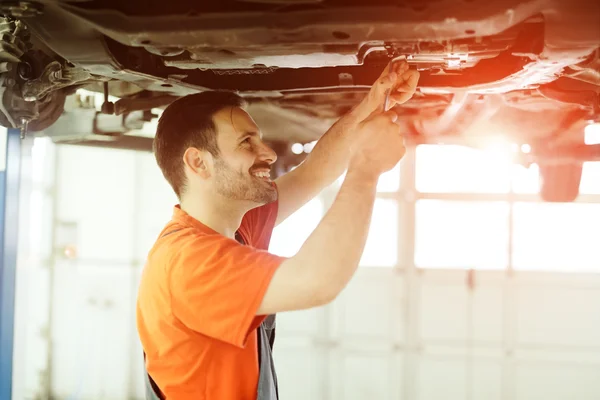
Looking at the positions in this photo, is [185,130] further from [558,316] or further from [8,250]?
[558,316]

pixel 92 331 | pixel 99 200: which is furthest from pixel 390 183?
pixel 92 331

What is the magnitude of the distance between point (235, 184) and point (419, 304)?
2.58m

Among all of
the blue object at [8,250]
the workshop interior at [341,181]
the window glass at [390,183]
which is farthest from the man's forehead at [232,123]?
the window glass at [390,183]

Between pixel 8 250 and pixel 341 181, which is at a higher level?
pixel 341 181

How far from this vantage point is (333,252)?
0.93 meters

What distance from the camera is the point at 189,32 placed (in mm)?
1031

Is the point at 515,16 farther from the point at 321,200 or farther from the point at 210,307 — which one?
the point at 321,200

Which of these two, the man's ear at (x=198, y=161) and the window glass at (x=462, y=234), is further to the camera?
the window glass at (x=462, y=234)

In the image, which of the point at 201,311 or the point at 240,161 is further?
the point at 240,161

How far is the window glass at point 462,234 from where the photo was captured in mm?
3447

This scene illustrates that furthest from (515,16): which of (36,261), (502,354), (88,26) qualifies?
(36,261)

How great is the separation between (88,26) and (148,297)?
566 mm

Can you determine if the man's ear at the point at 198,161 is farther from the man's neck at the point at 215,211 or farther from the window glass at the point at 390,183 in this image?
the window glass at the point at 390,183

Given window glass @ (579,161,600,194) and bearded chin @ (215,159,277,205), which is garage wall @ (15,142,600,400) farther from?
bearded chin @ (215,159,277,205)
